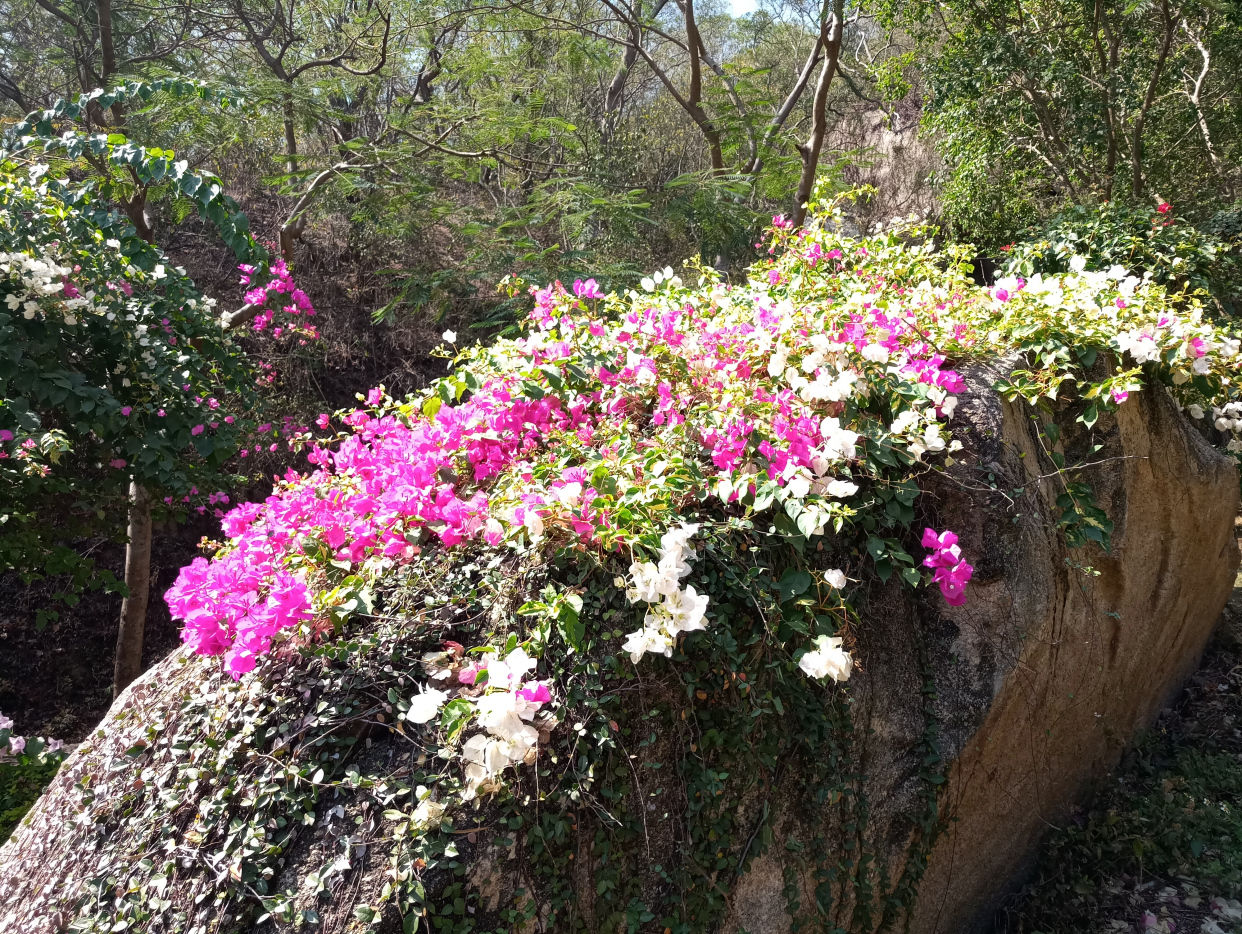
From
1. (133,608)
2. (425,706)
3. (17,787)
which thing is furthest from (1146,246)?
(17,787)

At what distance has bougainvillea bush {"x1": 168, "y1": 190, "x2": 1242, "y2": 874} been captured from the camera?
5.18 feet

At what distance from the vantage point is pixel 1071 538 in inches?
94.2

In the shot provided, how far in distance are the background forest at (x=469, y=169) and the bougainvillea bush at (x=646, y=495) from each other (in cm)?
194

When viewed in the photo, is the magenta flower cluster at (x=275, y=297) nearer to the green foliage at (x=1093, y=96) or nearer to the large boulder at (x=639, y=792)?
the large boulder at (x=639, y=792)

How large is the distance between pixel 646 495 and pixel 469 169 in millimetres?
5861

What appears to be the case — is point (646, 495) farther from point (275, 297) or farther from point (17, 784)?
point (275, 297)

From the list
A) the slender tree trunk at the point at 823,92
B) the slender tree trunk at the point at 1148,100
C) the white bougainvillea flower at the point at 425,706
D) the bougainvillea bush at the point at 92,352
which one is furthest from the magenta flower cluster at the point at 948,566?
the slender tree trunk at the point at 1148,100

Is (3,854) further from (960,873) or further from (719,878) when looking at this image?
(960,873)

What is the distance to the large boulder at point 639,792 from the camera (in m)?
1.45

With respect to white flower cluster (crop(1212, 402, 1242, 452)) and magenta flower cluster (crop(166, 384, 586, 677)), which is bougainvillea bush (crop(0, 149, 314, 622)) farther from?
white flower cluster (crop(1212, 402, 1242, 452))

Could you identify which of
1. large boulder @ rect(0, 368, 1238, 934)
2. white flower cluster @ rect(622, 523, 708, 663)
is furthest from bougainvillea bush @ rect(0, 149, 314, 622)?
white flower cluster @ rect(622, 523, 708, 663)

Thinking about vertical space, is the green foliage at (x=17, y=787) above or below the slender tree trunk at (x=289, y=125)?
below

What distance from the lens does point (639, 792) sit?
5.27 feet

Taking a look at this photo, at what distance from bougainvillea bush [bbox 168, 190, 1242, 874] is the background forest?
194 cm
